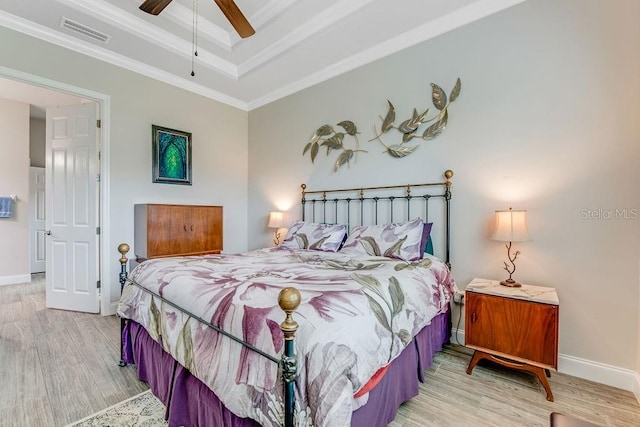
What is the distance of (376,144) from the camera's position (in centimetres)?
321

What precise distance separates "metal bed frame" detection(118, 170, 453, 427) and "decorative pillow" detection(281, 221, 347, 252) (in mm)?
415

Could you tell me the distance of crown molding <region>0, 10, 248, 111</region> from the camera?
9.06 feet

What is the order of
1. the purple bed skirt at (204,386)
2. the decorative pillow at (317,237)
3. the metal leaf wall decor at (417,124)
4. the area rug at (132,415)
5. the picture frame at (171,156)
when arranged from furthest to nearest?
the picture frame at (171,156), the decorative pillow at (317,237), the metal leaf wall decor at (417,124), the area rug at (132,415), the purple bed skirt at (204,386)

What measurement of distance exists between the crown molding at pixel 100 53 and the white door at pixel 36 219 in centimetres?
359

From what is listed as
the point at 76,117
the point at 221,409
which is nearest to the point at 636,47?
the point at 221,409

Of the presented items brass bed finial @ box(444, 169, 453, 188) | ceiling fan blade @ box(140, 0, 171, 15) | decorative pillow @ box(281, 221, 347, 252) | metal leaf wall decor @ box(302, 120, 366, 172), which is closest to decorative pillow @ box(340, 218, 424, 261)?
decorative pillow @ box(281, 221, 347, 252)

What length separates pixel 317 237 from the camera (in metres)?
3.05

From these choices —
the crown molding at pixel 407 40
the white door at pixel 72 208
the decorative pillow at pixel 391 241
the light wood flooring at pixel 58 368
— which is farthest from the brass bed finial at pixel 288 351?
the white door at pixel 72 208

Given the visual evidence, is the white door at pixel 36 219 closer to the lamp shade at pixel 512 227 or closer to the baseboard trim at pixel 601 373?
the lamp shade at pixel 512 227

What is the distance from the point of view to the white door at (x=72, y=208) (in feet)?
11.1

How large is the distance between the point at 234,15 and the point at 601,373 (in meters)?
3.69

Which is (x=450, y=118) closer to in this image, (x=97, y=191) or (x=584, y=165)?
(x=584, y=165)

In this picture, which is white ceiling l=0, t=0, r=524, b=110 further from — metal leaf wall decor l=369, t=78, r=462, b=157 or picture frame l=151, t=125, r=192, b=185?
picture frame l=151, t=125, r=192, b=185

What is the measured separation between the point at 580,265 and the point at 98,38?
4.87 meters
